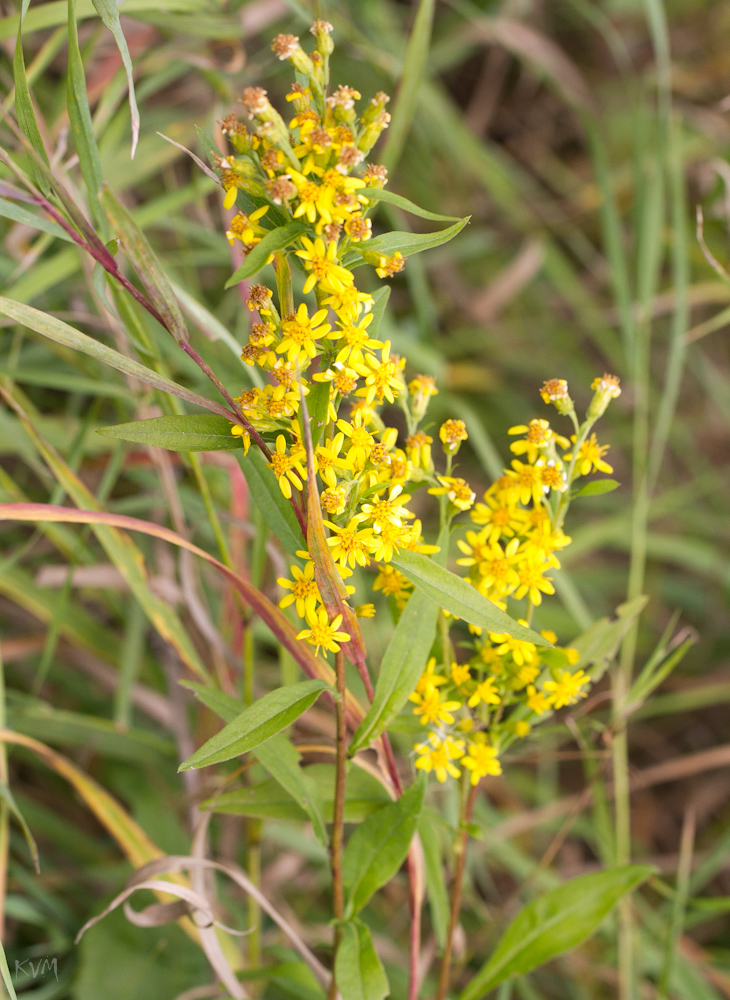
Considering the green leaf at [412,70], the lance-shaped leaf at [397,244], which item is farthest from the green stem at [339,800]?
the green leaf at [412,70]

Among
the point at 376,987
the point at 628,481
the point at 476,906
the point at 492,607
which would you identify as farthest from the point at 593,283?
the point at 376,987

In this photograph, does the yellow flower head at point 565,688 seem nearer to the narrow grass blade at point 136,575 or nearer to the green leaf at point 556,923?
the green leaf at point 556,923

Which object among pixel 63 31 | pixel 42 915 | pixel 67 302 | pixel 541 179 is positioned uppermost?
pixel 541 179

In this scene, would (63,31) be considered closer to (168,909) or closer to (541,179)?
(168,909)

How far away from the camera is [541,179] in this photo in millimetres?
3018

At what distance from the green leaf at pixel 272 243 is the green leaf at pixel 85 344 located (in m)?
0.16

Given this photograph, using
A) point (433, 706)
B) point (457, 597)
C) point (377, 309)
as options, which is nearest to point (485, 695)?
point (433, 706)

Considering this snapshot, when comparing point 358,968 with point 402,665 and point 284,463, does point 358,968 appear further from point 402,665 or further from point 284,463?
point 284,463

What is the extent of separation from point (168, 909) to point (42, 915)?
2.44ft

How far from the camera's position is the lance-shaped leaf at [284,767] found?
1.01 meters

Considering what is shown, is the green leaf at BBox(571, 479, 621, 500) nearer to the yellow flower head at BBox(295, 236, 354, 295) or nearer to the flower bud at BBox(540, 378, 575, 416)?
the flower bud at BBox(540, 378, 575, 416)

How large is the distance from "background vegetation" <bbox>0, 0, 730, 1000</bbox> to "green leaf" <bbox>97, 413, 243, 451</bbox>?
11.4 inches

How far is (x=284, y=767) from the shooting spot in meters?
1.03

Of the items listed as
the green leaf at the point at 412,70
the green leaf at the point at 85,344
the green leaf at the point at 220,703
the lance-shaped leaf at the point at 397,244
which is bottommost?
the green leaf at the point at 220,703
